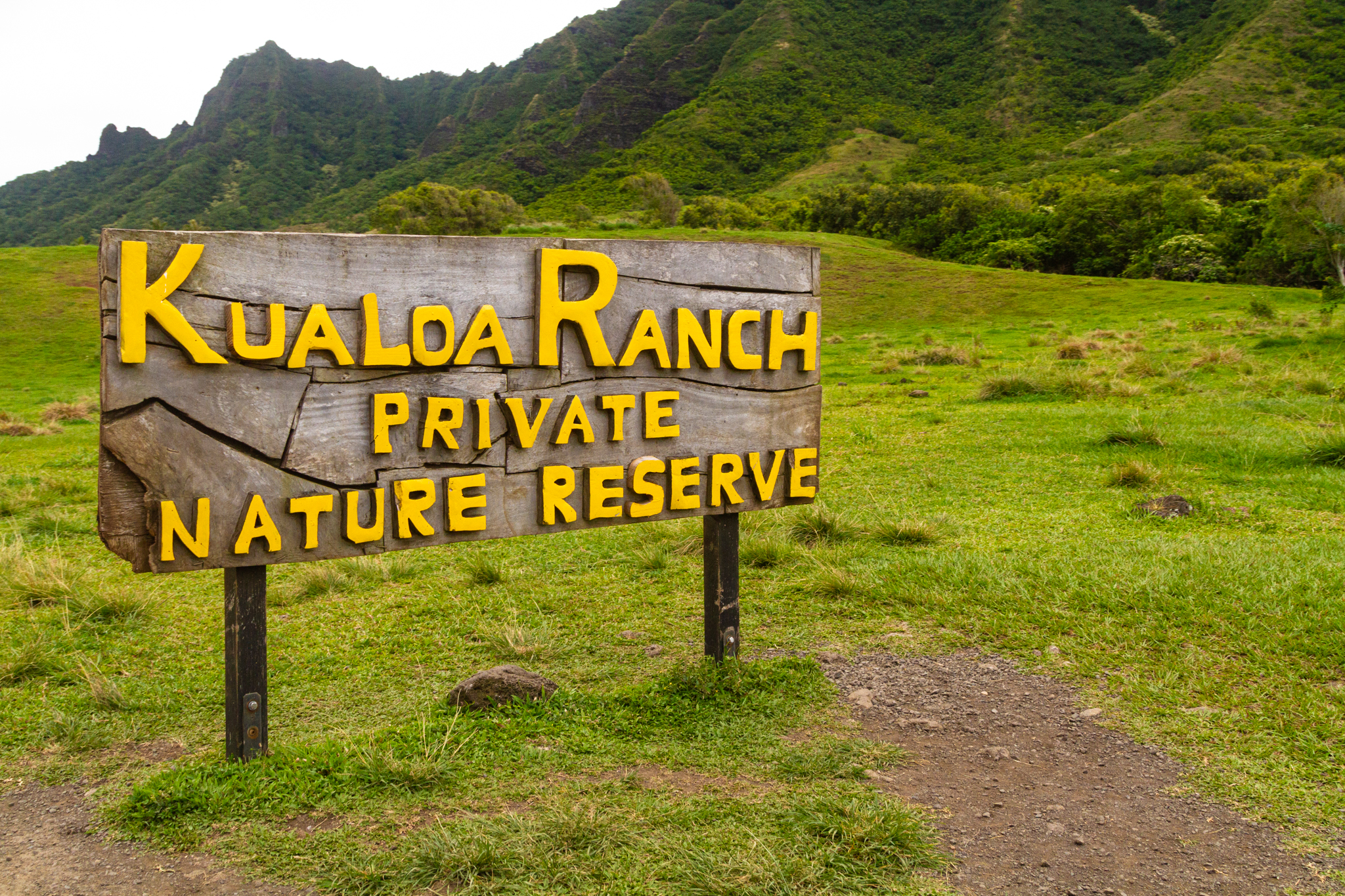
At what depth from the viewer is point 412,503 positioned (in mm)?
3963

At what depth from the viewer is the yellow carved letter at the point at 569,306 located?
13.7 feet

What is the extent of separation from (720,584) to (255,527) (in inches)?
92.7

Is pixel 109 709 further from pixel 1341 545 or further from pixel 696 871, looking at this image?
pixel 1341 545

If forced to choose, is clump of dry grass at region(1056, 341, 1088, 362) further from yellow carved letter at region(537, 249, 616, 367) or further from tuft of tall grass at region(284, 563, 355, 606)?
A: yellow carved letter at region(537, 249, 616, 367)

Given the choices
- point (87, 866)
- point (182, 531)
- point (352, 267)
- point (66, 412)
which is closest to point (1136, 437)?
point (352, 267)

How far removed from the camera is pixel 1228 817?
3426mm

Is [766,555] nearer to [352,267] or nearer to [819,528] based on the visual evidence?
[819,528]

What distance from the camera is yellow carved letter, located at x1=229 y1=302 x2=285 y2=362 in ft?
11.5

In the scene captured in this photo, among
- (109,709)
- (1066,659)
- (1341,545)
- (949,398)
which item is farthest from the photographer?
(949,398)

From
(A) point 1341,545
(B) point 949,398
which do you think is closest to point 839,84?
(B) point 949,398

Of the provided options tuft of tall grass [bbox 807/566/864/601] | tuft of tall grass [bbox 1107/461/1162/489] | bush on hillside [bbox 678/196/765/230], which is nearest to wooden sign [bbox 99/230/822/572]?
tuft of tall grass [bbox 807/566/864/601]

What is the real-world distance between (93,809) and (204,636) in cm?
232

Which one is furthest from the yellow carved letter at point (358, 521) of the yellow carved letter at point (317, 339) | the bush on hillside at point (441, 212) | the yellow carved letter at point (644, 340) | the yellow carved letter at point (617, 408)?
the bush on hillside at point (441, 212)

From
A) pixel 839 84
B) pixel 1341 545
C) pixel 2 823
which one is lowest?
pixel 2 823
